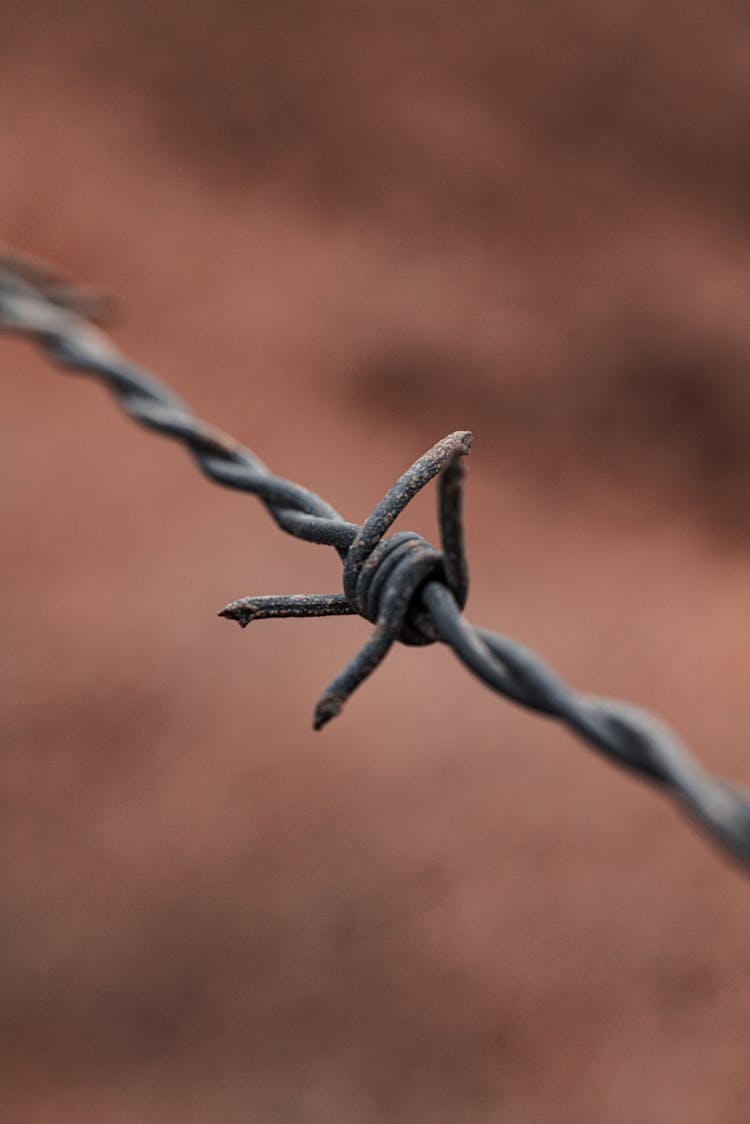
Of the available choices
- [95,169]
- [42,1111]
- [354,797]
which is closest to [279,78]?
[95,169]

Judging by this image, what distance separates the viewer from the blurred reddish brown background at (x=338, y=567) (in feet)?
5.17

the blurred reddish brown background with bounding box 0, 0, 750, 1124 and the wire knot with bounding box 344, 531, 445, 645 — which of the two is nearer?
the wire knot with bounding box 344, 531, 445, 645

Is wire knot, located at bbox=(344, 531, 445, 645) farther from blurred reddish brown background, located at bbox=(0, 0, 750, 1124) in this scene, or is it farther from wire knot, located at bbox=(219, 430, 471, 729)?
blurred reddish brown background, located at bbox=(0, 0, 750, 1124)

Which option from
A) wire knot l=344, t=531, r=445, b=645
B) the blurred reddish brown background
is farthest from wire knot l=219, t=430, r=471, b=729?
the blurred reddish brown background

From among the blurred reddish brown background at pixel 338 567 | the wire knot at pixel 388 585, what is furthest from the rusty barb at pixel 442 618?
the blurred reddish brown background at pixel 338 567

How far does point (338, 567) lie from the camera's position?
8.53ft

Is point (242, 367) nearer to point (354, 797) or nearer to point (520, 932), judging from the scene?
point (354, 797)

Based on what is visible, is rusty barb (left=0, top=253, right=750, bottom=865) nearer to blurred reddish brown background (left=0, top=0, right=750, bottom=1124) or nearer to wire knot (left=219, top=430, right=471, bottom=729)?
wire knot (left=219, top=430, right=471, bottom=729)

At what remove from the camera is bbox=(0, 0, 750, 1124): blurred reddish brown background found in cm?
158

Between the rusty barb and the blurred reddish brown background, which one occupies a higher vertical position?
the blurred reddish brown background

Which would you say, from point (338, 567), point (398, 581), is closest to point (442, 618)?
point (398, 581)

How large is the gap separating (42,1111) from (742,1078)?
3.66 ft

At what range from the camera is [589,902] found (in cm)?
177

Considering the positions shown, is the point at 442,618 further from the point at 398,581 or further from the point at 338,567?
the point at 338,567
